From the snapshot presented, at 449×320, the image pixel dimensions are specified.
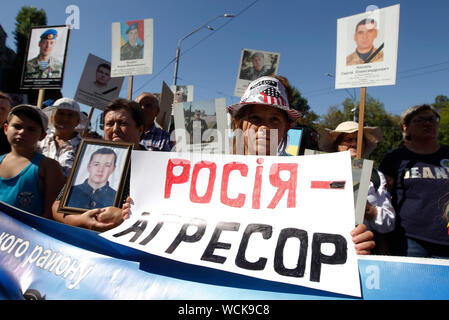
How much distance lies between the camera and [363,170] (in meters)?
1.13

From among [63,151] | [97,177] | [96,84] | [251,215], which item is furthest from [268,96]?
[96,84]

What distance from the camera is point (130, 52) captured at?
3643 mm

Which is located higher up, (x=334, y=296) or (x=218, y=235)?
(x=218, y=235)

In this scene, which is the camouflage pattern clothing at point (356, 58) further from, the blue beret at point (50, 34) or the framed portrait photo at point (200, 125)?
the blue beret at point (50, 34)

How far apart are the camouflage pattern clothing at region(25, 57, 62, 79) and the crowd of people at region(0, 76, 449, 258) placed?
1509 millimetres

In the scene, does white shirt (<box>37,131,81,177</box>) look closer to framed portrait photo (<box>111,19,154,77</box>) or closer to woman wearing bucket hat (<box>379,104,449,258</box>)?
framed portrait photo (<box>111,19,154,77</box>)

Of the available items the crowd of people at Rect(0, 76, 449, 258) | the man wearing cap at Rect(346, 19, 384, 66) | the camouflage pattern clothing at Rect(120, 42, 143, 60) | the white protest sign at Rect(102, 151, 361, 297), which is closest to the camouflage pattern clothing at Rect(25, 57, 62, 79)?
the camouflage pattern clothing at Rect(120, 42, 143, 60)

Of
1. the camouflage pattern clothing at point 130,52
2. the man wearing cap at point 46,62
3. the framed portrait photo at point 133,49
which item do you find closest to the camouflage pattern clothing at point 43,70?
the man wearing cap at point 46,62

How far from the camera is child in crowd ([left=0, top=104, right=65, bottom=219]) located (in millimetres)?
1572
